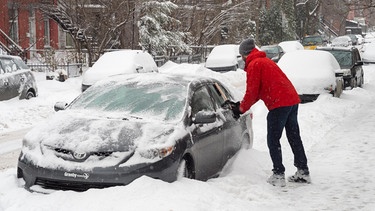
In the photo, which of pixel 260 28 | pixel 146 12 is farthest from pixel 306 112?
pixel 260 28

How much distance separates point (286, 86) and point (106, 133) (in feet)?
→ 7.99

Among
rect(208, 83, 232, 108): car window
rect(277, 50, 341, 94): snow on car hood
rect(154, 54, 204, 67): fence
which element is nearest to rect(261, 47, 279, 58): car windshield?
rect(154, 54, 204, 67): fence

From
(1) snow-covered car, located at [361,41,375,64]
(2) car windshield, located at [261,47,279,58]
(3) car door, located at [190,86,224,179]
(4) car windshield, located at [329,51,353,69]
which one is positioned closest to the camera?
(3) car door, located at [190,86,224,179]

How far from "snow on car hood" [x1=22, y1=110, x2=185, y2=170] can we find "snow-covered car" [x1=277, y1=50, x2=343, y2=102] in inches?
387

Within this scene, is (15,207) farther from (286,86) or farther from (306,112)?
(306,112)

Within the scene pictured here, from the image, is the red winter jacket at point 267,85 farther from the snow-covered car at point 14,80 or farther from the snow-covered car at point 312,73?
the snow-covered car at point 14,80

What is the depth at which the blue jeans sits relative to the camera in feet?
21.6

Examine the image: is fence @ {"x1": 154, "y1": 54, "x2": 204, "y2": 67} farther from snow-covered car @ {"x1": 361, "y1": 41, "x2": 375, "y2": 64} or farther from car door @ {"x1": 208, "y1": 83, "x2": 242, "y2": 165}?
car door @ {"x1": 208, "y1": 83, "x2": 242, "y2": 165}

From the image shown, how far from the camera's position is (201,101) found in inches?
266

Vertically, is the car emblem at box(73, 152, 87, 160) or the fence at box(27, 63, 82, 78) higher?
the car emblem at box(73, 152, 87, 160)

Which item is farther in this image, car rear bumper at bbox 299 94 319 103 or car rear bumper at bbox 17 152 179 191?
car rear bumper at bbox 299 94 319 103

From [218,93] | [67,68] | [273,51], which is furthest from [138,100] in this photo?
[273,51]

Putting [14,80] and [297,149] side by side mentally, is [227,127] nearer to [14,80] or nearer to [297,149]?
[297,149]

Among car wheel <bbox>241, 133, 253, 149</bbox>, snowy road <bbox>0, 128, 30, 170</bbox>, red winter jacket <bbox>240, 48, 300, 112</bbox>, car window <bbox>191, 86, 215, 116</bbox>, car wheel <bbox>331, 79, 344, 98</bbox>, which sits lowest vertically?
snowy road <bbox>0, 128, 30, 170</bbox>
